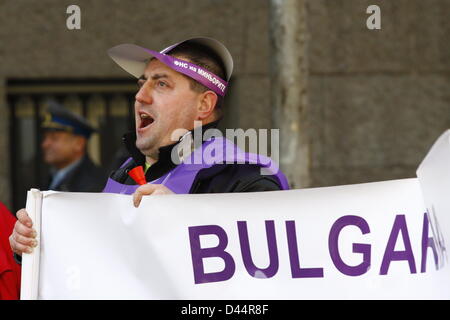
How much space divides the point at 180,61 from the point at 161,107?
0.66 feet

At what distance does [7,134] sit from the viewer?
865cm

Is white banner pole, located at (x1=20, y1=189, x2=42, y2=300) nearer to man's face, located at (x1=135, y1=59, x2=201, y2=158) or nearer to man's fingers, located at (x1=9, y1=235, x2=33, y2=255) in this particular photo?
man's fingers, located at (x1=9, y1=235, x2=33, y2=255)

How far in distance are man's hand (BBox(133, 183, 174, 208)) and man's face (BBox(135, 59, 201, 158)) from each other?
315 millimetres

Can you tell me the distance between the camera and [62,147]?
802cm

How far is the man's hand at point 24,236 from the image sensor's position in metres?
3.09

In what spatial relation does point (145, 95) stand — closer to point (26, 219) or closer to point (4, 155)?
point (26, 219)

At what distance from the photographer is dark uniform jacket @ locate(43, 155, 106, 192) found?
7578 mm

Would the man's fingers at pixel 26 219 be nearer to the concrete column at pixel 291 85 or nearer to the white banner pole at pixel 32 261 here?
the white banner pole at pixel 32 261

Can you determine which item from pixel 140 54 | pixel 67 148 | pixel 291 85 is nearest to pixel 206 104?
pixel 140 54

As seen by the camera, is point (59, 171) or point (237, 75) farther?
point (237, 75)

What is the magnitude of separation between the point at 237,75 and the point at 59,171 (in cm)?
203

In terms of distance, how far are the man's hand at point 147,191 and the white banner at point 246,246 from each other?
0.03 meters

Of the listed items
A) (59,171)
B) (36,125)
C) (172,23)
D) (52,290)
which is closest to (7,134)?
(36,125)
